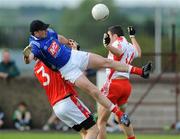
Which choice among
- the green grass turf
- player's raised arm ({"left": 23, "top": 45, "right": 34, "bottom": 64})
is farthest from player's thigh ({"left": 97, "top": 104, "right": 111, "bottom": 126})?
the green grass turf

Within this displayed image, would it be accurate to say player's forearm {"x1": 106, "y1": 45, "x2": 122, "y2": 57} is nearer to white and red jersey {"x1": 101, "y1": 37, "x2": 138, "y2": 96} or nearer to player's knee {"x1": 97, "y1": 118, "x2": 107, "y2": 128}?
white and red jersey {"x1": 101, "y1": 37, "x2": 138, "y2": 96}

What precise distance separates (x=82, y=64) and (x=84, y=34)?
9228cm

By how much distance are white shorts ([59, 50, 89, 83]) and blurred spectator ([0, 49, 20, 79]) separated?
36.9ft

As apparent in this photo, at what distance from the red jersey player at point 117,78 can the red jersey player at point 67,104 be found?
6.38 ft

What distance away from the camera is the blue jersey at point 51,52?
19.5m

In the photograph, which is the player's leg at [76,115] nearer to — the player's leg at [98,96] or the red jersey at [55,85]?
the red jersey at [55,85]

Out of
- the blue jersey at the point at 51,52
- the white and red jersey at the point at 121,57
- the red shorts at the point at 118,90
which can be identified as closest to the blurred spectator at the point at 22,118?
the red shorts at the point at 118,90

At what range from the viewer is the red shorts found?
2178cm

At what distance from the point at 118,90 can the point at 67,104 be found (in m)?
2.77

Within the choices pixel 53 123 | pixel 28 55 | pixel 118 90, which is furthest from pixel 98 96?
pixel 53 123

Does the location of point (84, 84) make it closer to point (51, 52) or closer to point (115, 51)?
point (51, 52)

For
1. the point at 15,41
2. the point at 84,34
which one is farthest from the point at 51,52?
the point at 84,34

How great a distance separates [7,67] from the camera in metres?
31.2

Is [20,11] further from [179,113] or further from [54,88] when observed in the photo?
[54,88]
